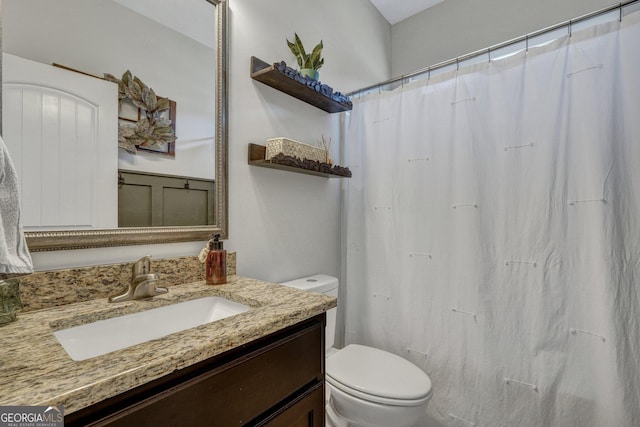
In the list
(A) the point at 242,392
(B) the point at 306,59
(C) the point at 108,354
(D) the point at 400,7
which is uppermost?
(D) the point at 400,7

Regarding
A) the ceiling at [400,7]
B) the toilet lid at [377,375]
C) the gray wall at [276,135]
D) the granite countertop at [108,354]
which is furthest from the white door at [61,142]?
the ceiling at [400,7]

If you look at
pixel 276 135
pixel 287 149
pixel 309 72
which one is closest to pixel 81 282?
pixel 287 149

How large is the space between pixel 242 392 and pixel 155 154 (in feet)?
2.72

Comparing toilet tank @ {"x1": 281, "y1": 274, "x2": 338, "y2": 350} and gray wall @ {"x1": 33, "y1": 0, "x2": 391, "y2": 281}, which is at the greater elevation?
gray wall @ {"x1": 33, "y1": 0, "x2": 391, "y2": 281}

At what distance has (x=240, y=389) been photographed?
0.68 m

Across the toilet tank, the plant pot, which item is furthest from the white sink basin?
the plant pot

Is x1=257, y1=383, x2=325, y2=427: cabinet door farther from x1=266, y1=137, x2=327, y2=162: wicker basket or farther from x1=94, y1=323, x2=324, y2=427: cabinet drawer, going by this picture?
x1=266, y1=137, x2=327, y2=162: wicker basket

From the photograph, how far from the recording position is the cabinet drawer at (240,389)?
55 centimetres

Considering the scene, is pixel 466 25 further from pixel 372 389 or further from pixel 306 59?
pixel 372 389

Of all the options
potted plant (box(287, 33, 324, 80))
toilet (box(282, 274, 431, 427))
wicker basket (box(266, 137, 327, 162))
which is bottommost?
toilet (box(282, 274, 431, 427))

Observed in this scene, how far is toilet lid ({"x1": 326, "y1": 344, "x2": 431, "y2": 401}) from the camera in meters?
1.18

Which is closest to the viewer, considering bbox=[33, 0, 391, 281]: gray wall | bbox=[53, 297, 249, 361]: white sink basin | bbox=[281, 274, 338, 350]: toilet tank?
bbox=[53, 297, 249, 361]: white sink basin

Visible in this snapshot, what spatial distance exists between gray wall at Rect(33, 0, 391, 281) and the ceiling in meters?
0.13

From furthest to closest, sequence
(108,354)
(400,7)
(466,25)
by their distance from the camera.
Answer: (400,7) < (466,25) < (108,354)
